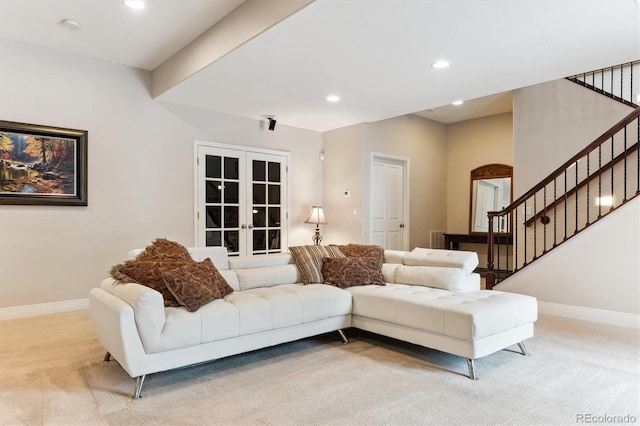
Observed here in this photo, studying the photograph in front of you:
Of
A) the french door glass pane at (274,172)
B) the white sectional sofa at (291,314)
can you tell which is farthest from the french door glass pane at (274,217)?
the white sectional sofa at (291,314)

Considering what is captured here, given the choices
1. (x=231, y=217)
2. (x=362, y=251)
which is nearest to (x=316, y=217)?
(x=231, y=217)

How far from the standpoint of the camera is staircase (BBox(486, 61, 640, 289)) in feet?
15.2

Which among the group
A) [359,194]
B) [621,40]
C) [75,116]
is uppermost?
[621,40]

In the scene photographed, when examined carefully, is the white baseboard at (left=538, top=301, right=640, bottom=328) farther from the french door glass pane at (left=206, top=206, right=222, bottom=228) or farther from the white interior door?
the french door glass pane at (left=206, top=206, right=222, bottom=228)

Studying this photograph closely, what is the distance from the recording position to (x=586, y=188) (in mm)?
4953

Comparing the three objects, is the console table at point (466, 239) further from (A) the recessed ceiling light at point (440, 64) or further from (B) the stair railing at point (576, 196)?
(A) the recessed ceiling light at point (440, 64)

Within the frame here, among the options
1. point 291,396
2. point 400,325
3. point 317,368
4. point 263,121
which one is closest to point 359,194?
point 263,121

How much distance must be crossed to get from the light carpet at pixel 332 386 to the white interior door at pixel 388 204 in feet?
11.0

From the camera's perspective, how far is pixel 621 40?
3.20m

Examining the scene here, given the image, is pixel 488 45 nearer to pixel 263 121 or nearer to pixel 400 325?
pixel 400 325

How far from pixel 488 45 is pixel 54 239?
15.4 feet

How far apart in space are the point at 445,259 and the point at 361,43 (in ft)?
6.79

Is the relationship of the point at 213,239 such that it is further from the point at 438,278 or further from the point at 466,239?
the point at 466,239

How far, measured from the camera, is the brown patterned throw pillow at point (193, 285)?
2.72m
